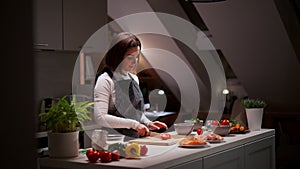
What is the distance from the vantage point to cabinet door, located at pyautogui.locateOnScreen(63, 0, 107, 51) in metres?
4.63

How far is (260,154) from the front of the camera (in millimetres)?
3141

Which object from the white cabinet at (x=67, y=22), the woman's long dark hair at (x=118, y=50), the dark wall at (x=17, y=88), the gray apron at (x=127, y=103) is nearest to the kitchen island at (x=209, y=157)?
the gray apron at (x=127, y=103)

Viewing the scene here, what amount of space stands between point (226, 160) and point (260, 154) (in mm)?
647

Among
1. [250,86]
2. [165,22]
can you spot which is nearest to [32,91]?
[165,22]

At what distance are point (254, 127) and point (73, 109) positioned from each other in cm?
168

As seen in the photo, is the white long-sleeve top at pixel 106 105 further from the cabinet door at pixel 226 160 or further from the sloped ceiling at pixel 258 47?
the sloped ceiling at pixel 258 47

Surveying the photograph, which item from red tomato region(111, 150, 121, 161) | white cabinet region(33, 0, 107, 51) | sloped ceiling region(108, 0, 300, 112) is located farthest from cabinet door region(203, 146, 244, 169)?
sloped ceiling region(108, 0, 300, 112)

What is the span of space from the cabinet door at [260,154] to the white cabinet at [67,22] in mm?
2267

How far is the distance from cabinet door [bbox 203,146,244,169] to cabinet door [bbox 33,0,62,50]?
236 cm

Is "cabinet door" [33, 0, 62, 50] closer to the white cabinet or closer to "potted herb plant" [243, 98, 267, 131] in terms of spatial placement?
the white cabinet

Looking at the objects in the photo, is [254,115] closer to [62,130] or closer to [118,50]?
[118,50]

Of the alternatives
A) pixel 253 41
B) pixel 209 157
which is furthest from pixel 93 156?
pixel 253 41

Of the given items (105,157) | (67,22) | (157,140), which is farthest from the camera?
(67,22)

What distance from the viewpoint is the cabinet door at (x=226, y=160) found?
2410 millimetres
